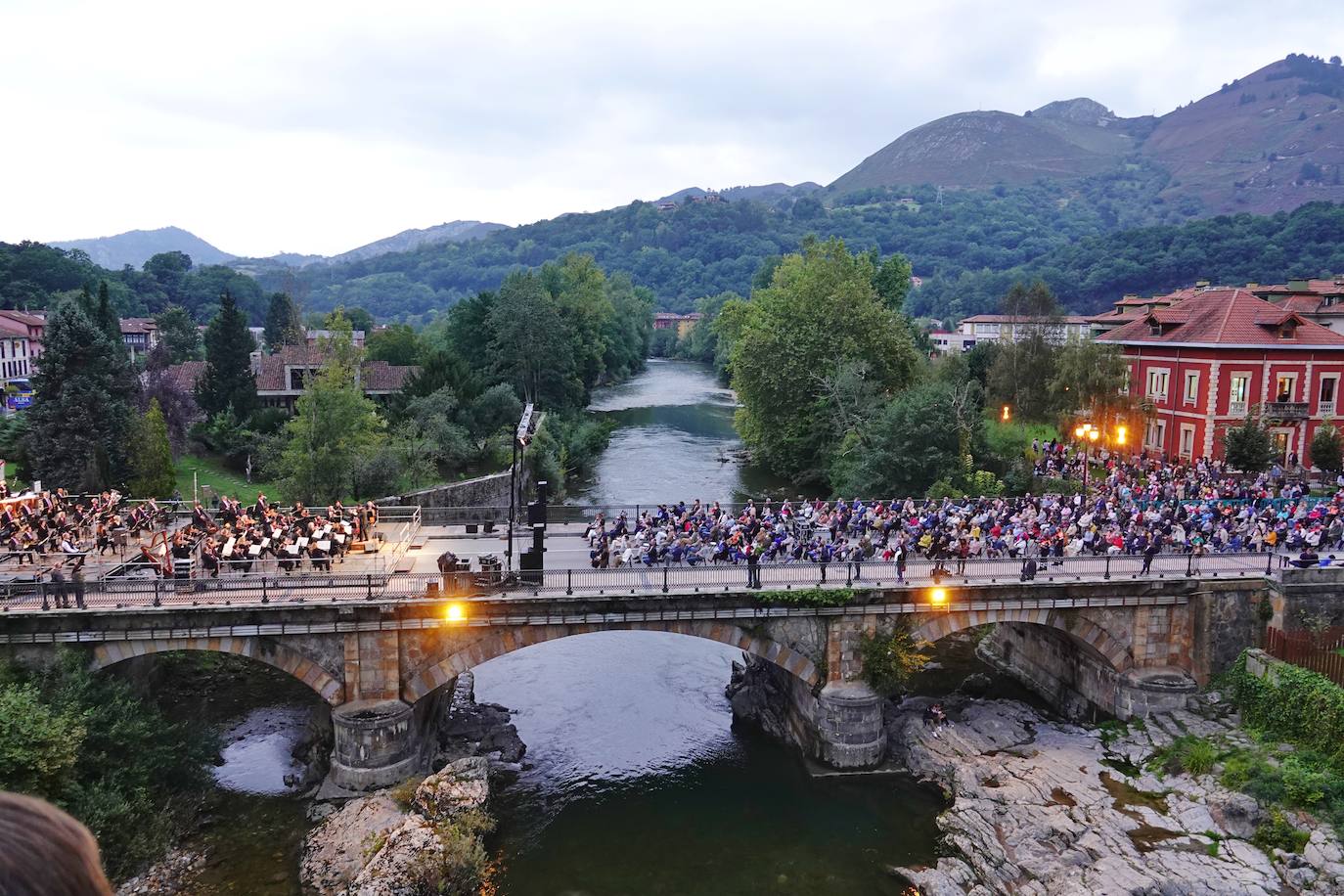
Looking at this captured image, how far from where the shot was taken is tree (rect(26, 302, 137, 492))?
4238 cm

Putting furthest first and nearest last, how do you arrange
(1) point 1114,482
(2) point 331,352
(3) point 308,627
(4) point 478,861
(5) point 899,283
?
(5) point 899,283 → (2) point 331,352 → (1) point 1114,482 → (3) point 308,627 → (4) point 478,861

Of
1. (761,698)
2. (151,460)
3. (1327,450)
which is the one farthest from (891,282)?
(151,460)

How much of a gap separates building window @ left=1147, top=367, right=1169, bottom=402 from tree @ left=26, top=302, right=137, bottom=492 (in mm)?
Answer: 53267

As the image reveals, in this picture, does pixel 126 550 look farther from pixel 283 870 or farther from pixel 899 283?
pixel 899 283

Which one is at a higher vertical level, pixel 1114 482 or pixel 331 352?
pixel 331 352

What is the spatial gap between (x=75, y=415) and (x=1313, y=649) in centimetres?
4825

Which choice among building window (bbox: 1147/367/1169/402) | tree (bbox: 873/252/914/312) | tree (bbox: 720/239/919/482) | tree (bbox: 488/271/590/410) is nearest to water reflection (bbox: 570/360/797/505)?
tree (bbox: 720/239/919/482)

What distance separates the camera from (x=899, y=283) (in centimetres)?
8669

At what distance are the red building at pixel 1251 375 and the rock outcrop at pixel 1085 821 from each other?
86.9 ft

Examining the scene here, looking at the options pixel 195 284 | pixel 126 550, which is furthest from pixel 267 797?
pixel 195 284

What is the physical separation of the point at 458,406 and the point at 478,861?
4216cm

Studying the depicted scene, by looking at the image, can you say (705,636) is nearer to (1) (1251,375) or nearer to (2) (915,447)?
(2) (915,447)

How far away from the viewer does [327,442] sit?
43625 millimetres

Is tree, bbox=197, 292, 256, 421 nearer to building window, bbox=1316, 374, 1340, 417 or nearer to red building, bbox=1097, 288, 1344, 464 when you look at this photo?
red building, bbox=1097, 288, 1344, 464
